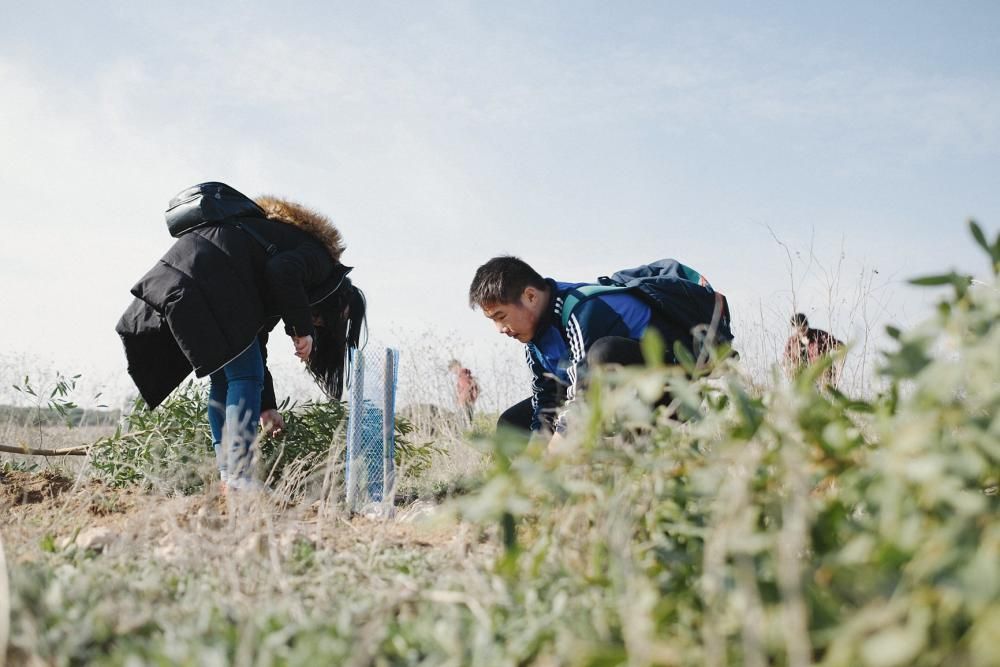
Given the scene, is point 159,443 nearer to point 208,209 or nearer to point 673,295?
point 208,209

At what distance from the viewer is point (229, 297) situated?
3.55 meters

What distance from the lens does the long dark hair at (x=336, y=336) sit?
4223 millimetres

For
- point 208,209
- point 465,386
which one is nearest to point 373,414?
point 208,209

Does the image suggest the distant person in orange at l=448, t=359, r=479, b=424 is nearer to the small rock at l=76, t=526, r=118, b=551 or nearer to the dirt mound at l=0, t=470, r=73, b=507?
the dirt mound at l=0, t=470, r=73, b=507

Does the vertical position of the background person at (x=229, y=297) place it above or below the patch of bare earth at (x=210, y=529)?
above

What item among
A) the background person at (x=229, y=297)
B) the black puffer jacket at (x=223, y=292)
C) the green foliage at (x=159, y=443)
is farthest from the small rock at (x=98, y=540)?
the green foliage at (x=159, y=443)

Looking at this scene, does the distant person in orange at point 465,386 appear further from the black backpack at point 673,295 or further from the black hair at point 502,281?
the black backpack at point 673,295

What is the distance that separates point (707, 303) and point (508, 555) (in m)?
2.44

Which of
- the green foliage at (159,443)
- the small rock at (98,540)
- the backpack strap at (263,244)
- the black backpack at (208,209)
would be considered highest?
the black backpack at (208,209)

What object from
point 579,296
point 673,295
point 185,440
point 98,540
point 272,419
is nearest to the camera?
point 98,540

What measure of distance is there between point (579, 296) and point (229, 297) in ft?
Result: 5.02

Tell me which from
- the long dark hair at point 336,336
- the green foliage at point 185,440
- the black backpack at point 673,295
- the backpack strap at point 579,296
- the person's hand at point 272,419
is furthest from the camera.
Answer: the long dark hair at point 336,336

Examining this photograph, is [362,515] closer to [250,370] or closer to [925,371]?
[250,370]

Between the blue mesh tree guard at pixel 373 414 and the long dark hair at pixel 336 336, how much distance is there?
0.55 ft
